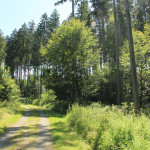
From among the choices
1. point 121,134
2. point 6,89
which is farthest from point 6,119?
point 121,134

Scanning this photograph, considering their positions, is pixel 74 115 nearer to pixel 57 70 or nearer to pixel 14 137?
pixel 14 137

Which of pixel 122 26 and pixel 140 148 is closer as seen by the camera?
pixel 140 148

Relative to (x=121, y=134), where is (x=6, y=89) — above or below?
above

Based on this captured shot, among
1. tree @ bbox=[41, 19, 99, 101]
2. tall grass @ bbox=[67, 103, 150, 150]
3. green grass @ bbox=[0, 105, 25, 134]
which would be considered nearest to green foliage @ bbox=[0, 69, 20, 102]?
green grass @ bbox=[0, 105, 25, 134]

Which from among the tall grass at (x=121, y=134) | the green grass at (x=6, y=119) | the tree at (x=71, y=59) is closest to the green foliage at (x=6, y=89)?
the green grass at (x=6, y=119)

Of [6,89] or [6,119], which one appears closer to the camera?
[6,119]

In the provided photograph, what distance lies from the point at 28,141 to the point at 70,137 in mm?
1987

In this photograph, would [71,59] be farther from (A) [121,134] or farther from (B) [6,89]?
(A) [121,134]

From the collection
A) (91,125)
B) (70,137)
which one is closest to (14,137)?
(70,137)

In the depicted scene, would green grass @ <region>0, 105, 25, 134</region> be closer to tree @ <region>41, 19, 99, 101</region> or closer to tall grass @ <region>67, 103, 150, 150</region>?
tall grass @ <region>67, 103, 150, 150</region>

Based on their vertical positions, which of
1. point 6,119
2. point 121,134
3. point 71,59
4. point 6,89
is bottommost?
point 6,119

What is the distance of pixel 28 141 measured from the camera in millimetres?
6105

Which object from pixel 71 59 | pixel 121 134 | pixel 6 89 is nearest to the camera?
pixel 121 134

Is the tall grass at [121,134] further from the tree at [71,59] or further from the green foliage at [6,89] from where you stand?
the green foliage at [6,89]
